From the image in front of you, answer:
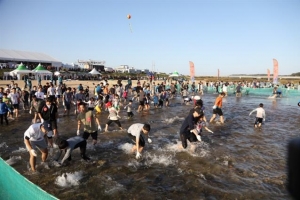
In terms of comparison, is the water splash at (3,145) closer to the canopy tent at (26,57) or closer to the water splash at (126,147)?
the water splash at (126,147)

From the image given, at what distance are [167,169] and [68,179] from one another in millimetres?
2872

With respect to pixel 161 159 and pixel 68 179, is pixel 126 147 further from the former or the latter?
pixel 68 179

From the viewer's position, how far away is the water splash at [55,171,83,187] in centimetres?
633

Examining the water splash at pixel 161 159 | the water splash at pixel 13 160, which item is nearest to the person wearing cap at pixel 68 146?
the water splash at pixel 13 160

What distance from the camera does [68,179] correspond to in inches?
257

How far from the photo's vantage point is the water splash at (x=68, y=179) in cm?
633

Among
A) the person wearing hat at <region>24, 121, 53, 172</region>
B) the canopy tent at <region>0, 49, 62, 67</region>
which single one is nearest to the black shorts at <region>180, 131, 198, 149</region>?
the person wearing hat at <region>24, 121, 53, 172</region>

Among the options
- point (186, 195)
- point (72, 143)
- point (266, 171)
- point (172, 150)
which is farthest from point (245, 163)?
point (72, 143)

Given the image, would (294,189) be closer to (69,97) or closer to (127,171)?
(127,171)

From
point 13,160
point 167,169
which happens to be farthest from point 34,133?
point 167,169

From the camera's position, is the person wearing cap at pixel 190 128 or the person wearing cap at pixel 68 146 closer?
the person wearing cap at pixel 68 146

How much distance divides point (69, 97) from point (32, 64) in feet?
130

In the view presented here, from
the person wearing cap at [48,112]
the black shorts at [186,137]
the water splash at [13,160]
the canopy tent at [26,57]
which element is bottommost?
the water splash at [13,160]

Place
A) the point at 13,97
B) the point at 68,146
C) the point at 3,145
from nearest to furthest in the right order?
1. the point at 68,146
2. the point at 3,145
3. the point at 13,97
